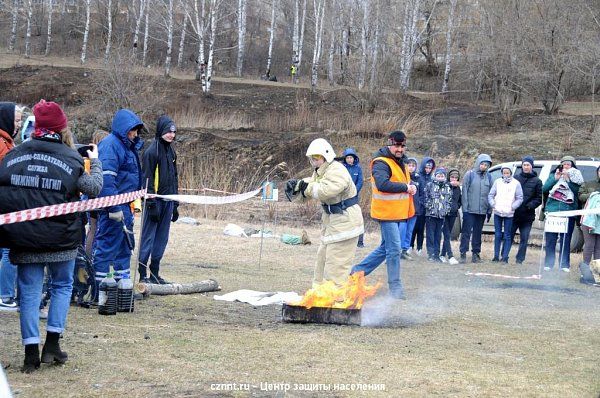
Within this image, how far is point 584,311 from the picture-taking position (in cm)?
1125

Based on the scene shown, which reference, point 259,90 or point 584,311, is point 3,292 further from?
point 259,90

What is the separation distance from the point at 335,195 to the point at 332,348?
2.29 metres

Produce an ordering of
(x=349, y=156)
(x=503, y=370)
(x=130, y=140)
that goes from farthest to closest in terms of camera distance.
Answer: (x=349, y=156)
(x=130, y=140)
(x=503, y=370)

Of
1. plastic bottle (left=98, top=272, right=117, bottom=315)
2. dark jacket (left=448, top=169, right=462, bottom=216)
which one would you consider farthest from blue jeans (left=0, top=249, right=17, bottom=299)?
dark jacket (left=448, top=169, right=462, bottom=216)

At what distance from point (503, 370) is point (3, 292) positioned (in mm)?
4994

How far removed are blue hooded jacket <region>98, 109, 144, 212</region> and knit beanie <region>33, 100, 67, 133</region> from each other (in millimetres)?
2622

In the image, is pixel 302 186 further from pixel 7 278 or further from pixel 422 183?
pixel 422 183

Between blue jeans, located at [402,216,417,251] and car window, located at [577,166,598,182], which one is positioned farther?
car window, located at [577,166,598,182]

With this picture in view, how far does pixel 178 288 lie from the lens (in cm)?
1086

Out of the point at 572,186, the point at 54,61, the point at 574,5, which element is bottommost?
the point at 572,186

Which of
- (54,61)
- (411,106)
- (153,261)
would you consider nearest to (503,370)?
(153,261)

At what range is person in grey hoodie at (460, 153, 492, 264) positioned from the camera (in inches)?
662

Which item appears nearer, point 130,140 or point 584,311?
point 130,140

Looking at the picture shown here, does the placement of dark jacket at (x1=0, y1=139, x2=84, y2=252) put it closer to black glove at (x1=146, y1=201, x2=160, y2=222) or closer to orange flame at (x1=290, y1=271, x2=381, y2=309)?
orange flame at (x1=290, y1=271, x2=381, y2=309)
